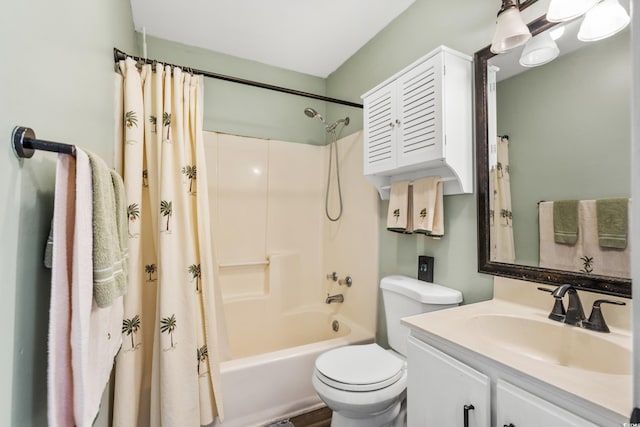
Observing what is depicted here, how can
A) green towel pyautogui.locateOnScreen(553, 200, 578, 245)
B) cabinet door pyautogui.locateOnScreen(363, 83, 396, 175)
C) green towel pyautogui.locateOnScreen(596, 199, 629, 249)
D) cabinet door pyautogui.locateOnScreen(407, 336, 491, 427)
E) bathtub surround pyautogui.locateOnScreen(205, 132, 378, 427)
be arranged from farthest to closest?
bathtub surround pyautogui.locateOnScreen(205, 132, 378, 427) → cabinet door pyautogui.locateOnScreen(363, 83, 396, 175) → green towel pyautogui.locateOnScreen(553, 200, 578, 245) → green towel pyautogui.locateOnScreen(596, 199, 629, 249) → cabinet door pyautogui.locateOnScreen(407, 336, 491, 427)

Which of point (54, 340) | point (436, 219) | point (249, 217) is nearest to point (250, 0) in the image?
point (249, 217)

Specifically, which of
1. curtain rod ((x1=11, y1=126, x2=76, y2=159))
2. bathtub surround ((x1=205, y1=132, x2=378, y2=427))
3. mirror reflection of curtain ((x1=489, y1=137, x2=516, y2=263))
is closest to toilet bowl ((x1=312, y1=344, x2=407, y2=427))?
bathtub surround ((x1=205, y1=132, x2=378, y2=427))

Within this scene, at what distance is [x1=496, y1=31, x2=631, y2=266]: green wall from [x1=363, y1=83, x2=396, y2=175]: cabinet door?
1.71 feet

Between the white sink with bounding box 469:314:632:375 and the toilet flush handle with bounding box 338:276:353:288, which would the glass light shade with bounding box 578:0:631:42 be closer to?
the white sink with bounding box 469:314:632:375

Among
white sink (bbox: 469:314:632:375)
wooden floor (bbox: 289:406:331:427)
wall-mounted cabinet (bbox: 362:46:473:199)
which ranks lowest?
wooden floor (bbox: 289:406:331:427)

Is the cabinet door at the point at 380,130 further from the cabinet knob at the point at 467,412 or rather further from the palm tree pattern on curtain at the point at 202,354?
the palm tree pattern on curtain at the point at 202,354

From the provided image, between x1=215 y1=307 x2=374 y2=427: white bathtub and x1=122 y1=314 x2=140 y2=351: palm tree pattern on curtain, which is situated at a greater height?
x1=122 y1=314 x2=140 y2=351: palm tree pattern on curtain

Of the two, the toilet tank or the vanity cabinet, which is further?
the toilet tank

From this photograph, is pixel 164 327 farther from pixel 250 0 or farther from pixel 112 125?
pixel 250 0

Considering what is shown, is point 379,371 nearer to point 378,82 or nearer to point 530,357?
point 530,357

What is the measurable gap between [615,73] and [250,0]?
6.06ft

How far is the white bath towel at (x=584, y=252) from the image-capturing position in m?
0.97

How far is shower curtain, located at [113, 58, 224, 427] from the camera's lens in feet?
4.72

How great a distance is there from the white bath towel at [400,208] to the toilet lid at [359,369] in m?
0.70
